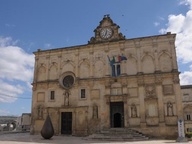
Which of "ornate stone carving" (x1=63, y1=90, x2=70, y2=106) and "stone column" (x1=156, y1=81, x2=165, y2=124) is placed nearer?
"stone column" (x1=156, y1=81, x2=165, y2=124)

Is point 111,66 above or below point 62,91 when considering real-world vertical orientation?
above

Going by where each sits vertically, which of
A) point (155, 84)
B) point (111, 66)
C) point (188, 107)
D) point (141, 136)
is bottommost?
point (141, 136)

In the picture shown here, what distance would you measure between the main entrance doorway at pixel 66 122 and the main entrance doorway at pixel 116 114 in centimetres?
509

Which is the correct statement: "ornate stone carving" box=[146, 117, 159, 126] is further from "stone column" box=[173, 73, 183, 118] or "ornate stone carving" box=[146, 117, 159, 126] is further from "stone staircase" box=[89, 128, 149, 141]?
"stone column" box=[173, 73, 183, 118]

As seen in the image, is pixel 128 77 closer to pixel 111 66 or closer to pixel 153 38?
pixel 111 66

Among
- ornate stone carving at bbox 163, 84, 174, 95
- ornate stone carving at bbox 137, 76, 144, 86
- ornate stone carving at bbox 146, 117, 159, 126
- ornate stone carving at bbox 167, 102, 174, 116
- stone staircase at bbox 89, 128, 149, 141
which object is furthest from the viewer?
ornate stone carving at bbox 137, 76, 144, 86

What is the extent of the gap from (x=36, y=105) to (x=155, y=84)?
1471 cm

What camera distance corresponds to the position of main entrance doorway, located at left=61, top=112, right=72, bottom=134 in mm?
25312

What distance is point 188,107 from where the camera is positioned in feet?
128

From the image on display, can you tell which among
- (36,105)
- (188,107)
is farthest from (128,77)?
(188,107)

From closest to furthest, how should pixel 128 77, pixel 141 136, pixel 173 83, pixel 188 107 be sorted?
pixel 141 136 → pixel 173 83 → pixel 128 77 → pixel 188 107

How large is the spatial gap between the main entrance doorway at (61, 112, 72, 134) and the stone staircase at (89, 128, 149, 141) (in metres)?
4.74

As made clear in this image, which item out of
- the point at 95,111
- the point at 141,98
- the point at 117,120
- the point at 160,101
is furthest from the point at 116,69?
the point at 160,101

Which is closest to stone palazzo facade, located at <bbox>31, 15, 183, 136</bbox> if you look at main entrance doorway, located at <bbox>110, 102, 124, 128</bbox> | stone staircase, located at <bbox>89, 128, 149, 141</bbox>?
main entrance doorway, located at <bbox>110, 102, 124, 128</bbox>
